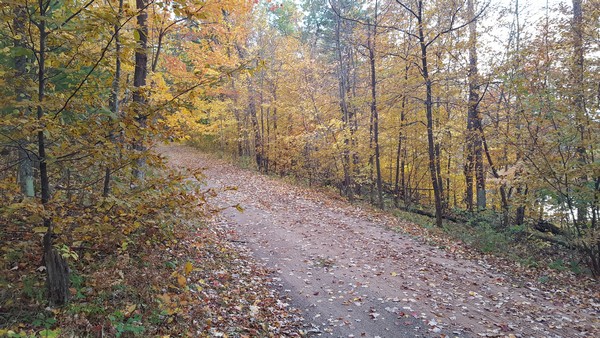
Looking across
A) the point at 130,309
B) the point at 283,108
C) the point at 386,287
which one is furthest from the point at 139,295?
the point at 283,108

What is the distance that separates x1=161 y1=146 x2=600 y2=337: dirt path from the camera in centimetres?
559

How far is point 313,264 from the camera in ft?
26.5

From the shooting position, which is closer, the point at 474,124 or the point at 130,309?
the point at 130,309

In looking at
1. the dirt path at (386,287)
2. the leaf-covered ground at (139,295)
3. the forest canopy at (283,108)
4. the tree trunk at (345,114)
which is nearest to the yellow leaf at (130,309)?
the leaf-covered ground at (139,295)

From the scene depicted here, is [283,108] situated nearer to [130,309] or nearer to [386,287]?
[386,287]

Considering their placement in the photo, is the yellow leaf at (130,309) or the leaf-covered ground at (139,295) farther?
the yellow leaf at (130,309)

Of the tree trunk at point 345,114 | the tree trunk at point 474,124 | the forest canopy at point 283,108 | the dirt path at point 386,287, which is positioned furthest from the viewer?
the tree trunk at point 345,114

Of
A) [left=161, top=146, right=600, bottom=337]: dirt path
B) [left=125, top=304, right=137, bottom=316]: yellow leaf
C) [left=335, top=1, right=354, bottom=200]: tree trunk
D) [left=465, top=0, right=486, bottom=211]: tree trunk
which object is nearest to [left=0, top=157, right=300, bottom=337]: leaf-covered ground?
[left=125, top=304, right=137, bottom=316]: yellow leaf

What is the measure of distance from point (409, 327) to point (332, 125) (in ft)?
43.0

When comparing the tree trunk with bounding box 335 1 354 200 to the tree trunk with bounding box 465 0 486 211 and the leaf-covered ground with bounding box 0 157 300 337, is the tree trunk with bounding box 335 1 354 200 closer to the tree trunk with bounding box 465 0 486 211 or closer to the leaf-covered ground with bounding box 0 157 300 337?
the tree trunk with bounding box 465 0 486 211

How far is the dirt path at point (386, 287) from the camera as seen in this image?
18.3ft

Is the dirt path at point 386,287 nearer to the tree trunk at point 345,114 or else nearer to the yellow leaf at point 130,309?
the yellow leaf at point 130,309

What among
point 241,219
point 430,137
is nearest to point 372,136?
point 430,137

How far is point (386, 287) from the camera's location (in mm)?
6922
